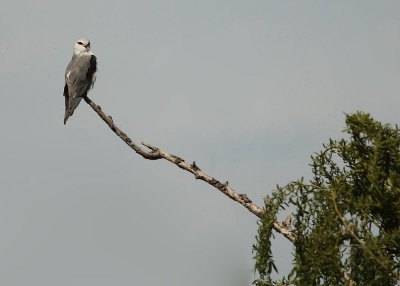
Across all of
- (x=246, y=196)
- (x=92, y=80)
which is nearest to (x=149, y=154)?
(x=246, y=196)

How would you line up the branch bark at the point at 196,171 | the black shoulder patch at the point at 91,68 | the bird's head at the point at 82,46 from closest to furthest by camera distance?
the branch bark at the point at 196,171 → the black shoulder patch at the point at 91,68 → the bird's head at the point at 82,46

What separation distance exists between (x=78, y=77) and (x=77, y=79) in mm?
76

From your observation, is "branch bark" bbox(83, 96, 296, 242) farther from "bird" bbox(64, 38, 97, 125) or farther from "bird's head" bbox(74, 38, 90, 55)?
"bird's head" bbox(74, 38, 90, 55)

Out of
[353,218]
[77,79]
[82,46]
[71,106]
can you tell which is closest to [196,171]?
[353,218]

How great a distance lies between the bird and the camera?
12.9 metres

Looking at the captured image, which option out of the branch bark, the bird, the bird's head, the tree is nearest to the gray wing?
the bird

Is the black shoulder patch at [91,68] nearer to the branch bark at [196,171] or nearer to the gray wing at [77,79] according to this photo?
the gray wing at [77,79]

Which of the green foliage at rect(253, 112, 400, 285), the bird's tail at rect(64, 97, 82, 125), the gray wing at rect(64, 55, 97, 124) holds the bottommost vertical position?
the green foliage at rect(253, 112, 400, 285)

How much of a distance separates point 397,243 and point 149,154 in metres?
3.89

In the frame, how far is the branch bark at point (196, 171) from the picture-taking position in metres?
5.91

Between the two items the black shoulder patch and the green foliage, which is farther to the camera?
the black shoulder patch

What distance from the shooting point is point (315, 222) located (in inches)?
195

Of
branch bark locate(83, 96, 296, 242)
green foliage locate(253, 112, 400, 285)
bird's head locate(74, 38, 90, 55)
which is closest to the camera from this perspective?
green foliage locate(253, 112, 400, 285)

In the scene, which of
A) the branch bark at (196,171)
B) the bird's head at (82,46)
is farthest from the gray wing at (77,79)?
the branch bark at (196,171)
